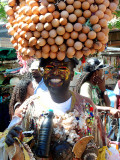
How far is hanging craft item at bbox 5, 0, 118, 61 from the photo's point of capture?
1.75 m

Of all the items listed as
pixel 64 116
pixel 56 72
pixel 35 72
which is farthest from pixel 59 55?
pixel 35 72

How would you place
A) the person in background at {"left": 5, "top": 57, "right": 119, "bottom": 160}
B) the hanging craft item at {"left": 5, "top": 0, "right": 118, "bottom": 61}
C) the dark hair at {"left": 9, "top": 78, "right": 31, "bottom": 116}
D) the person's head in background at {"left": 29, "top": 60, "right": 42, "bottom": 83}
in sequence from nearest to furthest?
the hanging craft item at {"left": 5, "top": 0, "right": 118, "bottom": 61}
the person in background at {"left": 5, "top": 57, "right": 119, "bottom": 160}
the person's head in background at {"left": 29, "top": 60, "right": 42, "bottom": 83}
the dark hair at {"left": 9, "top": 78, "right": 31, "bottom": 116}

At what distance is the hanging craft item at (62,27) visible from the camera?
1752 millimetres

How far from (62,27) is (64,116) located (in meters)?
0.89

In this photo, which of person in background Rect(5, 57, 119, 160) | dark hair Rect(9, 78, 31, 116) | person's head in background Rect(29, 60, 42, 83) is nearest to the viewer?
person in background Rect(5, 57, 119, 160)

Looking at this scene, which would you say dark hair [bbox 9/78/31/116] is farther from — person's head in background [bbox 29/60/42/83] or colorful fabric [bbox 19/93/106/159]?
colorful fabric [bbox 19/93/106/159]

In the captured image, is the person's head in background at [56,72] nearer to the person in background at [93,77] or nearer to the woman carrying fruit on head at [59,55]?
the woman carrying fruit on head at [59,55]

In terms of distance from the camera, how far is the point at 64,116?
205 cm

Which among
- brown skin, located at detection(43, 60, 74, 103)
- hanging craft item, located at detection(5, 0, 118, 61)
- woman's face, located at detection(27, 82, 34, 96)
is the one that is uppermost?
hanging craft item, located at detection(5, 0, 118, 61)

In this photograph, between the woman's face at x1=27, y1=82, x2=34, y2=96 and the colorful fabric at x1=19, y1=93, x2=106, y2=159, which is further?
the woman's face at x1=27, y1=82, x2=34, y2=96

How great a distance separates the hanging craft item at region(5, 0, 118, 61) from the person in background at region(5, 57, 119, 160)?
19 cm

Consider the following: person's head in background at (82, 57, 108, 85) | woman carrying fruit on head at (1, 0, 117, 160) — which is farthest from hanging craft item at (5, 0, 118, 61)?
person's head in background at (82, 57, 108, 85)

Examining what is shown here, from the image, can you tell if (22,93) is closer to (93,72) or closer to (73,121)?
(93,72)

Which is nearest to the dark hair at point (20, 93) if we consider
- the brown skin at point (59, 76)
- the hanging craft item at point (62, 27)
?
the brown skin at point (59, 76)
